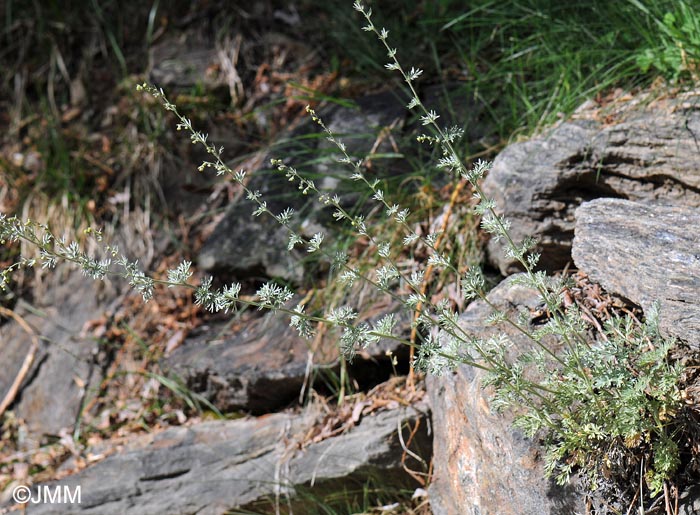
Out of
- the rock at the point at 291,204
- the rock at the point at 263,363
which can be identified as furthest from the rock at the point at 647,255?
the rock at the point at 291,204

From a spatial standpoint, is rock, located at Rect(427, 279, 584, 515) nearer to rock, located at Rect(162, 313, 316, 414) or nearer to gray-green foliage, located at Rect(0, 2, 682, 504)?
gray-green foliage, located at Rect(0, 2, 682, 504)

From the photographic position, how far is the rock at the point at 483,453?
7.23 feet

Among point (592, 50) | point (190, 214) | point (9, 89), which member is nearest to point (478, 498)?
point (592, 50)

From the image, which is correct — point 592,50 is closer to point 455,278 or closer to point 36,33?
point 455,278

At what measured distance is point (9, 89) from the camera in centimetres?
546

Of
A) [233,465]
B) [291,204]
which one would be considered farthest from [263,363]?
[291,204]

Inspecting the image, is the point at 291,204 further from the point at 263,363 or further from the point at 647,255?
the point at 647,255

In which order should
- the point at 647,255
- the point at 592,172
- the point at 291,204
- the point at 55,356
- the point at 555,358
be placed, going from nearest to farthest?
the point at 555,358
the point at 647,255
the point at 592,172
the point at 291,204
the point at 55,356

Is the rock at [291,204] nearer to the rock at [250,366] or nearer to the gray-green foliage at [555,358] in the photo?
the rock at [250,366]

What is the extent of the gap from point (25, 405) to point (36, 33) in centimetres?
285

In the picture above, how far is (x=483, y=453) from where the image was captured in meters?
2.40

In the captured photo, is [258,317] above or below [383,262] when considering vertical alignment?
below

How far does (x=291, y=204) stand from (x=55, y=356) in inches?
73.7

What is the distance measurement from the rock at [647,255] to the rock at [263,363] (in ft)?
3.51
